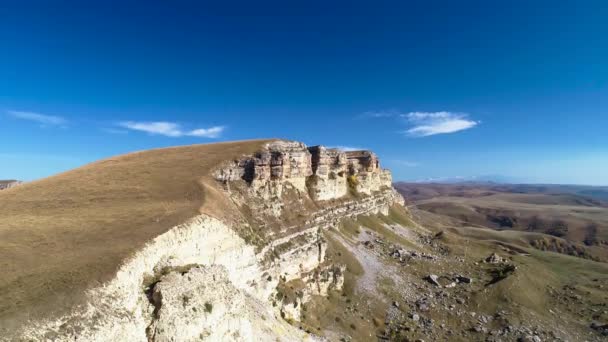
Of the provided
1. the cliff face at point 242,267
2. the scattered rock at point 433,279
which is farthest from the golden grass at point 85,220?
the scattered rock at point 433,279

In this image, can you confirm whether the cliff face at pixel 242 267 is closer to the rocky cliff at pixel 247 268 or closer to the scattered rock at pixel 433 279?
the rocky cliff at pixel 247 268

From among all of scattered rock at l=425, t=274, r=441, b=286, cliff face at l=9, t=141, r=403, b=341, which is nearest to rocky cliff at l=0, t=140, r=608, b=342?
cliff face at l=9, t=141, r=403, b=341

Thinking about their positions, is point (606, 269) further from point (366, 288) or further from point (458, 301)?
→ point (366, 288)

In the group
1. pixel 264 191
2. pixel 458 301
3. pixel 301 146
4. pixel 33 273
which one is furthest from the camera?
pixel 301 146

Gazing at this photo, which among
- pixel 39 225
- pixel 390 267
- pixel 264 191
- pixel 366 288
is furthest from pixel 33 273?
pixel 390 267

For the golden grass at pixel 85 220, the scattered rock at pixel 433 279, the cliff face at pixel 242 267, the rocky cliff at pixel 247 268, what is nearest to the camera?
the golden grass at pixel 85 220

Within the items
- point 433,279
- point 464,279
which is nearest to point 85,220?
point 433,279
